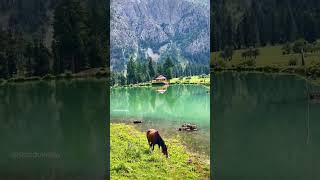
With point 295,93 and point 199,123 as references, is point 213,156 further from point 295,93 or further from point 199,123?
point 295,93

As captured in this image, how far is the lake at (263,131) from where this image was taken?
6543 mm

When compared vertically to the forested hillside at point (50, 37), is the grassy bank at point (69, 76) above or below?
below

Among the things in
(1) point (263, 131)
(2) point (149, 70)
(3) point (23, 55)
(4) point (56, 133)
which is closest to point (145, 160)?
(2) point (149, 70)

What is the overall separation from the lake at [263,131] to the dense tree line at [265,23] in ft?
1.58

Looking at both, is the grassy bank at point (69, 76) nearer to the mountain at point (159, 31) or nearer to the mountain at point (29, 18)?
the mountain at point (159, 31)

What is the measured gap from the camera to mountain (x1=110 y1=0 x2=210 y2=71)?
6461 millimetres

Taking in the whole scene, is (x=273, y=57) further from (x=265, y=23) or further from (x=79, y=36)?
(x=79, y=36)

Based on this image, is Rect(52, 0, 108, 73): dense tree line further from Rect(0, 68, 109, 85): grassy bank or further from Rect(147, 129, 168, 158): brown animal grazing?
Rect(147, 129, 168, 158): brown animal grazing

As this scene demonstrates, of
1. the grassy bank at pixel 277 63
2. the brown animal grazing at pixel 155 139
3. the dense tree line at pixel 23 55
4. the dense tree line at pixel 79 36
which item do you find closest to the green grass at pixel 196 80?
the grassy bank at pixel 277 63

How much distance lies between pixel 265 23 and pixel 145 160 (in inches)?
87.4

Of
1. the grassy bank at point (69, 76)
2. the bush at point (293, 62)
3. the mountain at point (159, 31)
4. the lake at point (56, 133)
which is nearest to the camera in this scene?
the mountain at point (159, 31)

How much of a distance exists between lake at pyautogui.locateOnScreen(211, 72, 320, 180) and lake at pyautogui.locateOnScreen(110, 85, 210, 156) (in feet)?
0.68

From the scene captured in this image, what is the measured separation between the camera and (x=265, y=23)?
274 inches

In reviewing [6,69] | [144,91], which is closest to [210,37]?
[144,91]
